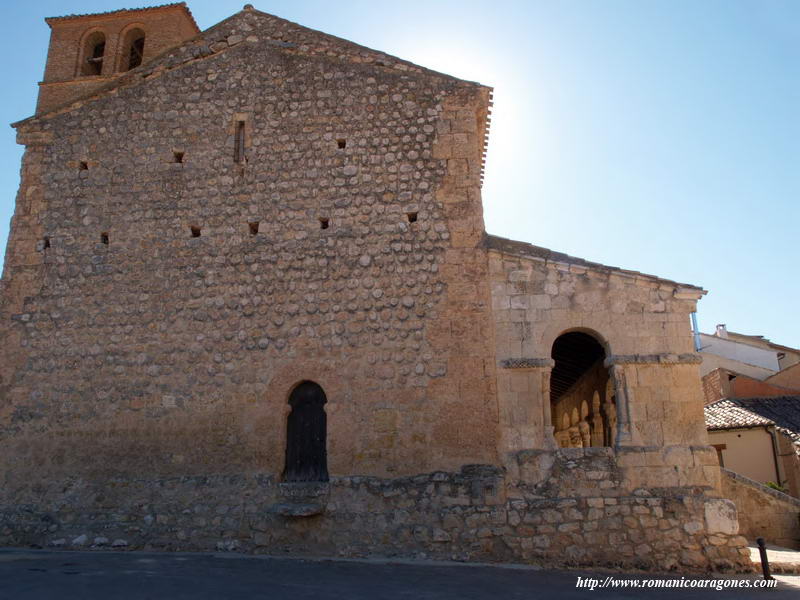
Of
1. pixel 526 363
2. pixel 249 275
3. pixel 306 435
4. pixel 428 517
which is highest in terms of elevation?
pixel 249 275

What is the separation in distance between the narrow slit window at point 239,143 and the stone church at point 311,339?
59 millimetres

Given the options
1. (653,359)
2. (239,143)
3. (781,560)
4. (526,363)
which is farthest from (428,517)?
(239,143)

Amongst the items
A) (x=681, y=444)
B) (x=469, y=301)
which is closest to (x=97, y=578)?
(x=469, y=301)

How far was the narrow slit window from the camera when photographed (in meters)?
11.2

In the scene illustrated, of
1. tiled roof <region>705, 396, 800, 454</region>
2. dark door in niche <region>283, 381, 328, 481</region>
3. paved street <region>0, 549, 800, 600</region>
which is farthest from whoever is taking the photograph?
tiled roof <region>705, 396, 800, 454</region>

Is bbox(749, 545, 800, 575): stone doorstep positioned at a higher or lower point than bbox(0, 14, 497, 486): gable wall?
lower

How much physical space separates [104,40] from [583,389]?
15059mm

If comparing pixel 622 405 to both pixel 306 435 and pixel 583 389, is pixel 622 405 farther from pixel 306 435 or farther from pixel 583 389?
pixel 583 389

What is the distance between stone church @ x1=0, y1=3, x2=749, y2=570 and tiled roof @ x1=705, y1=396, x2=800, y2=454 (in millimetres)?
8643

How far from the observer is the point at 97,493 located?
9.82 meters

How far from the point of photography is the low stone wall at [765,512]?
479 inches

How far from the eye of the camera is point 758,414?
19.4 m

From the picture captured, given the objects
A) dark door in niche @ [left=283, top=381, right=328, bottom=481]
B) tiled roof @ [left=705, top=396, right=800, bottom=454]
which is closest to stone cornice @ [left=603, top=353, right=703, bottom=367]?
dark door in niche @ [left=283, top=381, right=328, bottom=481]

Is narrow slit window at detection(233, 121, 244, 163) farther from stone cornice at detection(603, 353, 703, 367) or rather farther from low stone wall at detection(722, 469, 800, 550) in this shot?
low stone wall at detection(722, 469, 800, 550)
